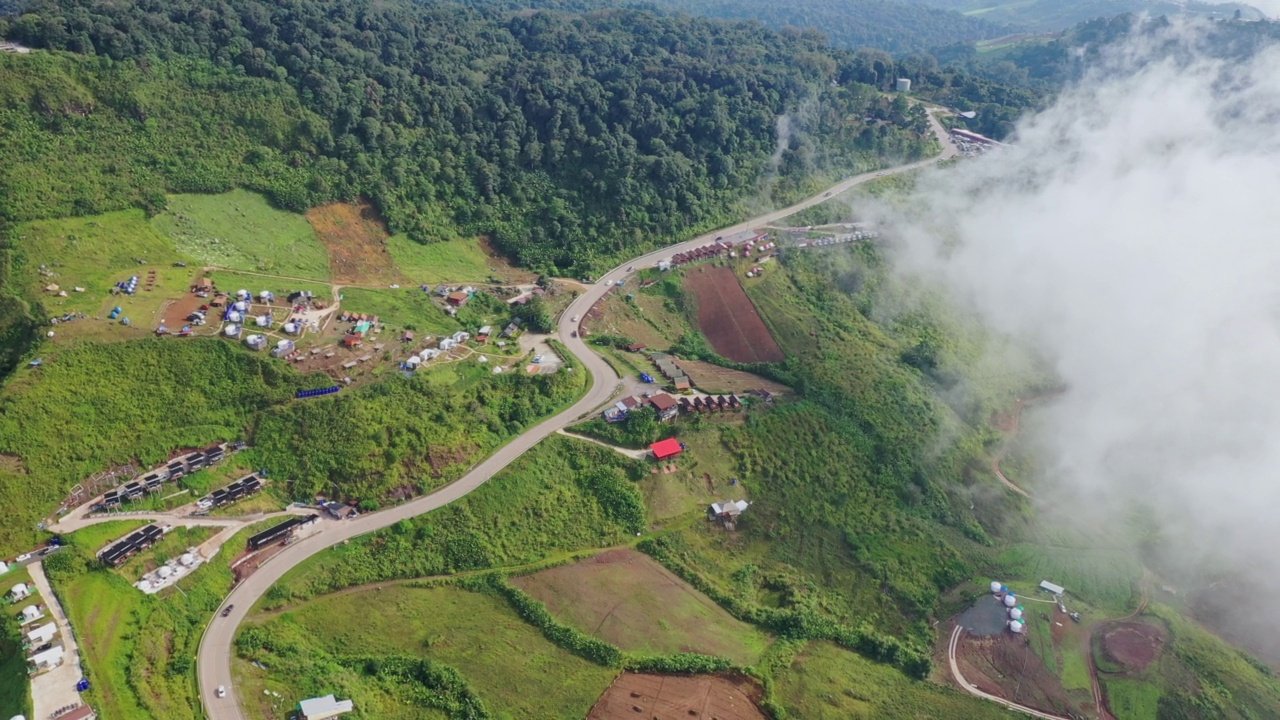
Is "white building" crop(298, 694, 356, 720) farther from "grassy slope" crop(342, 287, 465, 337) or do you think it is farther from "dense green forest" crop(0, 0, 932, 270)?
"dense green forest" crop(0, 0, 932, 270)

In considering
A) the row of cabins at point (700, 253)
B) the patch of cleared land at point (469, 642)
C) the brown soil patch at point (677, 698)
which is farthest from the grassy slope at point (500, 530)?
the row of cabins at point (700, 253)

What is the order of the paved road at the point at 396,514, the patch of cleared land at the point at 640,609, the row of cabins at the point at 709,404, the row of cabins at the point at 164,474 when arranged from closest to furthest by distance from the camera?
1. the paved road at the point at 396,514
2. the row of cabins at the point at 164,474
3. the patch of cleared land at the point at 640,609
4. the row of cabins at the point at 709,404

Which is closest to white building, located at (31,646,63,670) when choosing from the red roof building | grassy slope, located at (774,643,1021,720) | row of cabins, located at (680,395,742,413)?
the red roof building

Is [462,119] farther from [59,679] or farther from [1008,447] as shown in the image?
[1008,447]

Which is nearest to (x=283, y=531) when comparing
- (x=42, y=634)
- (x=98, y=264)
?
(x=42, y=634)

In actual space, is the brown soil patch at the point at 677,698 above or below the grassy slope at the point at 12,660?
below

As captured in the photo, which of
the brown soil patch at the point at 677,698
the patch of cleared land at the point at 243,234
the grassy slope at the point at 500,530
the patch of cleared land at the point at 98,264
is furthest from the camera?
the patch of cleared land at the point at 243,234

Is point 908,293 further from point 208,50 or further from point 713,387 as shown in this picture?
point 208,50

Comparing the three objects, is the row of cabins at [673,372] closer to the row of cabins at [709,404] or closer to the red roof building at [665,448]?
the row of cabins at [709,404]
